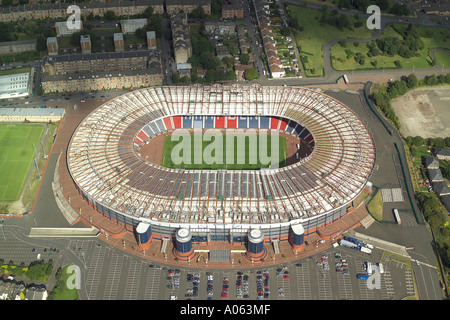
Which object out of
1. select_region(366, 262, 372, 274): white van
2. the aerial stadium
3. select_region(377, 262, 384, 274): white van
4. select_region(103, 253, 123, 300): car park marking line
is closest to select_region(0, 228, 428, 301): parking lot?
select_region(103, 253, 123, 300): car park marking line

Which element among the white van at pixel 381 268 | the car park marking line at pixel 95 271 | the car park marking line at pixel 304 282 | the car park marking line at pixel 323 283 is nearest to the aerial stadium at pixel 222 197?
the car park marking line at pixel 304 282

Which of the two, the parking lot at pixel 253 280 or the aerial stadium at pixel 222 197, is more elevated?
the aerial stadium at pixel 222 197

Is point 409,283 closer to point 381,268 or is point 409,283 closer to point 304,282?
point 381,268

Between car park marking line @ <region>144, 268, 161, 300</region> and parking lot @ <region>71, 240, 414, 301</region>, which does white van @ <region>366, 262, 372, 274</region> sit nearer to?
parking lot @ <region>71, 240, 414, 301</region>

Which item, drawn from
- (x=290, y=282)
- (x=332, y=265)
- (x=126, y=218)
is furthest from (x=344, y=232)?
(x=126, y=218)

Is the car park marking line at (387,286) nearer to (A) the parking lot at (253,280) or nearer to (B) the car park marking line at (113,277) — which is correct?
(A) the parking lot at (253,280)

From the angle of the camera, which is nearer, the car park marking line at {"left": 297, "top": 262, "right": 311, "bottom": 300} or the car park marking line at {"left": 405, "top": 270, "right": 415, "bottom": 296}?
the car park marking line at {"left": 297, "top": 262, "right": 311, "bottom": 300}

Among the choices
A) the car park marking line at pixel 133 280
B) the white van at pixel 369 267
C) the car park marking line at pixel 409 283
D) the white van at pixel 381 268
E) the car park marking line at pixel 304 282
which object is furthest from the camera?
the white van at pixel 381 268

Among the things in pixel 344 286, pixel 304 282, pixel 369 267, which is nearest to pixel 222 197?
pixel 304 282

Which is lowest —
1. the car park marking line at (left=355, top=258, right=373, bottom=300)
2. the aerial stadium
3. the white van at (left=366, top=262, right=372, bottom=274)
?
the car park marking line at (left=355, top=258, right=373, bottom=300)
